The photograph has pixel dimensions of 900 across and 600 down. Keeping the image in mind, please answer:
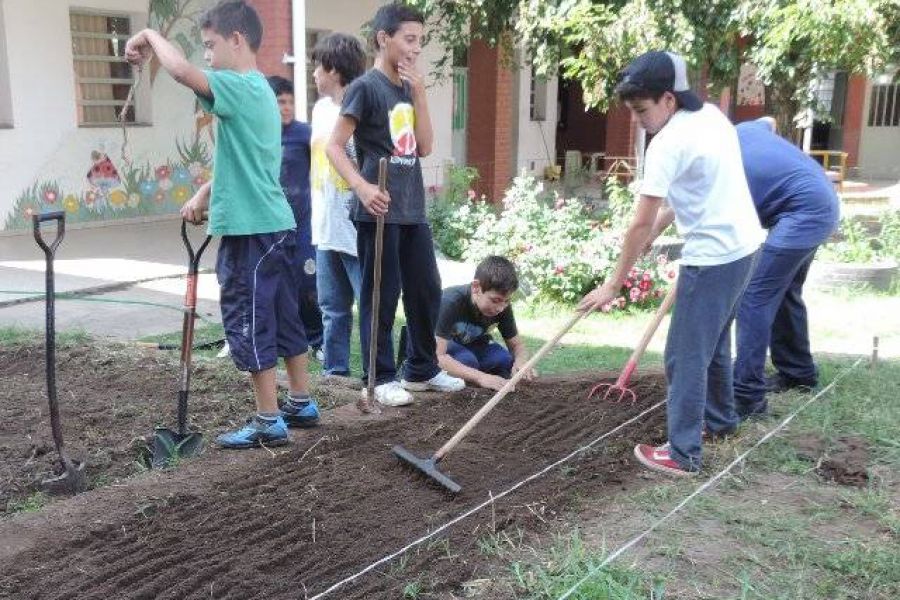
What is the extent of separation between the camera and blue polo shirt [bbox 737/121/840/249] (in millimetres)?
4410

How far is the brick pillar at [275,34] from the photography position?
10.3 meters

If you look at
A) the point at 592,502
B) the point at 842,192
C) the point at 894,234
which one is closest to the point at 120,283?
the point at 592,502

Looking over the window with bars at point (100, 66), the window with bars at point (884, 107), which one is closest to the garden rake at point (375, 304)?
the window with bars at point (100, 66)

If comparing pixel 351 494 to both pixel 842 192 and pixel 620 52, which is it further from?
pixel 842 192

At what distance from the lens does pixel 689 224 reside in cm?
363

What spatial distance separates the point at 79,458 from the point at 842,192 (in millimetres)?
16794

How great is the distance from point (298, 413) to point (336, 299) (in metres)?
1.15

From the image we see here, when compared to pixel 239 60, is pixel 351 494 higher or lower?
lower

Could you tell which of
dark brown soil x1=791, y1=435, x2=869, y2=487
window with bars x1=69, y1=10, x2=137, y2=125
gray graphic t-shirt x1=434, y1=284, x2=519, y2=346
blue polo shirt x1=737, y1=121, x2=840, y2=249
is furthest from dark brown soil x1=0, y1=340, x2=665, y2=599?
window with bars x1=69, y1=10, x2=137, y2=125

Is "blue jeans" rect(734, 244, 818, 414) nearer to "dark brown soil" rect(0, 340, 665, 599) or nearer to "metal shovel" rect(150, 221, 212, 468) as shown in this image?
"dark brown soil" rect(0, 340, 665, 599)

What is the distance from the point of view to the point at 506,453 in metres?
3.99

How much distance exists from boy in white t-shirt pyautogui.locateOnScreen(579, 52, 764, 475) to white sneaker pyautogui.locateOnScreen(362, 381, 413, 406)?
1.17 m

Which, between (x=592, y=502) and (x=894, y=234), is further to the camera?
(x=894, y=234)

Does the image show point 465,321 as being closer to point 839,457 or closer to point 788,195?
point 788,195
